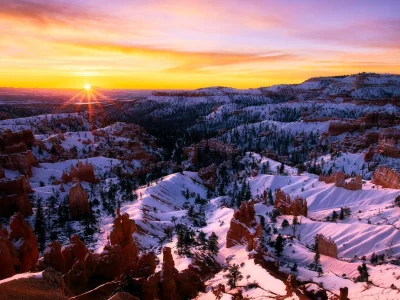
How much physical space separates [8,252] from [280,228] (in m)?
27.4

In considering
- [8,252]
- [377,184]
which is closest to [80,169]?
[8,252]

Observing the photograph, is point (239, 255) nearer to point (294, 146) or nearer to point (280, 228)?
point (280, 228)

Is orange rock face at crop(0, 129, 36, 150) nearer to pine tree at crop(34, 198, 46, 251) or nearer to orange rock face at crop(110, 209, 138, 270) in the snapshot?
pine tree at crop(34, 198, 46, 251)

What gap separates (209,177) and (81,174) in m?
24.7

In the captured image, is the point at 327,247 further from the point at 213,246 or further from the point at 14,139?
the point at 14,139

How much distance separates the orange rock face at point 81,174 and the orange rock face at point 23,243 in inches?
1117

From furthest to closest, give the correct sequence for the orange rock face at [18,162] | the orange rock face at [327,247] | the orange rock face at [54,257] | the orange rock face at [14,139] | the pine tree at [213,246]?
the orange rock face at [14,139], the orange rock face at [18,162], the pine tree at [213,246], the orange rock face at [327,247], the orange rock face at [54,257]

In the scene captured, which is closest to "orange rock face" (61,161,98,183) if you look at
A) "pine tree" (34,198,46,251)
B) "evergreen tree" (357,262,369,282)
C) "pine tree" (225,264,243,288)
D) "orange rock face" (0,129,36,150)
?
"pine tree" (34,198,46,251)

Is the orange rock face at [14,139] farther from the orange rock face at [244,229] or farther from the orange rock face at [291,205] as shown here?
the orange rock face at [291,205]

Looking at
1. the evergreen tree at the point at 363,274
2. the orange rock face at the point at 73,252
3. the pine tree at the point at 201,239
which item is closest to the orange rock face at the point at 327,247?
the evergreen tree at the point at 363,274

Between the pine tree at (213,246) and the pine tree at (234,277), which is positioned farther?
the pine tree at (213,246)

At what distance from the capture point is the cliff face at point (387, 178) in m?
47.4

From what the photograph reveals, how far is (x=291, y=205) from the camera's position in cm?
4212

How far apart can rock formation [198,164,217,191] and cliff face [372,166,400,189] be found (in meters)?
28.0
